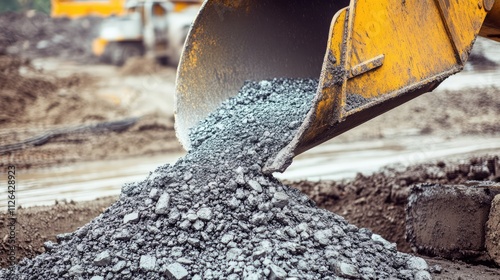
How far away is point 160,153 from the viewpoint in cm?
834

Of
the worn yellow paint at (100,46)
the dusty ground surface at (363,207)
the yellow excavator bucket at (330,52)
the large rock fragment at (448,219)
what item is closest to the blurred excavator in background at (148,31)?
the worn yellow paint at (100,46)

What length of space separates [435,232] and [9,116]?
24.4 feet

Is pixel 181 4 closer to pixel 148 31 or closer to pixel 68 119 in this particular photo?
pixel 148 31

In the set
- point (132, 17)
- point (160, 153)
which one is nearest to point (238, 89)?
point (160, 153)

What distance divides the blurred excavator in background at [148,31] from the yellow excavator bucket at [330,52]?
933 cm

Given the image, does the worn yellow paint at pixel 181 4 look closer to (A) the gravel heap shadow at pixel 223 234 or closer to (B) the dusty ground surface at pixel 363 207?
(B) the dusty ground surface at pixel 363 207

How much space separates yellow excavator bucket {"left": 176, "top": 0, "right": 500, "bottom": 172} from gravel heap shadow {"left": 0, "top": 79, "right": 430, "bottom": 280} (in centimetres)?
25

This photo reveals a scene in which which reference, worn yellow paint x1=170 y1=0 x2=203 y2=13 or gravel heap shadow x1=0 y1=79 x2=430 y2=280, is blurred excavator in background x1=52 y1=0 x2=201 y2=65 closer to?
worn yellow paint x1=170 y1=0 x2=203 y2=13

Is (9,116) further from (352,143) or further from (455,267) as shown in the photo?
(455,267)

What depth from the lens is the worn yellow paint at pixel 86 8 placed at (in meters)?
17.5

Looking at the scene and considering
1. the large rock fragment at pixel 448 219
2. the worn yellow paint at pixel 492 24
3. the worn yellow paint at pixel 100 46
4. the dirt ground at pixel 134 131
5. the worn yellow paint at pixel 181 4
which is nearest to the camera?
the worn yellow paint at pixel 492 24

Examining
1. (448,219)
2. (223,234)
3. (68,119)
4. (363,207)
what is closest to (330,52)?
(223,234)

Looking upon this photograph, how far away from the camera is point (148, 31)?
14.7 meters

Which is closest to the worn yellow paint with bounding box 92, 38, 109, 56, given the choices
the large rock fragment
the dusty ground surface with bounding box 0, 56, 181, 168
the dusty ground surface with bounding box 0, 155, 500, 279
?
the dusty ground surface with bounding box 0, 56, 181, 168
